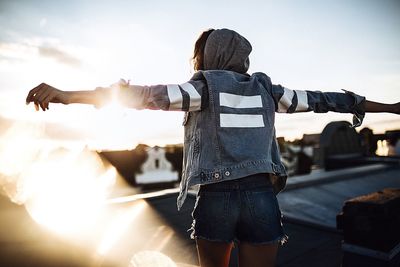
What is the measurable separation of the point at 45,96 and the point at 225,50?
0.94m

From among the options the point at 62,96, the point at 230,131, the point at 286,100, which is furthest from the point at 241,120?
the point at 62,96

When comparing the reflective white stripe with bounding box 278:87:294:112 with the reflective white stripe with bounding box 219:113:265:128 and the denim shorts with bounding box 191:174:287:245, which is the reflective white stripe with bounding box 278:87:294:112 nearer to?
the reflective white stripe with bounding box 219:113:265:128

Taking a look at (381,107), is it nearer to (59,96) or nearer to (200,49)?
(200,49)

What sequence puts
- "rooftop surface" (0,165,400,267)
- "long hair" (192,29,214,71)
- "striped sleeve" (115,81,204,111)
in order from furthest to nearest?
1. "rooftop surface" (0,165,400,267)
2. "long hair" (192,29,214,71)
3. "striped sleeve" (115,81,204,111)

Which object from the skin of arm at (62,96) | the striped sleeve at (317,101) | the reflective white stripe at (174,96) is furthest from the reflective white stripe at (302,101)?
the skin of arm at (62,96)

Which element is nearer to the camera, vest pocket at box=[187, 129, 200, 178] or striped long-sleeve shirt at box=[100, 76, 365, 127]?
striped long-sleeve shirt at box=[100, 76, 365, 127]

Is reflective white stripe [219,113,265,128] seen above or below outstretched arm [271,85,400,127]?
below

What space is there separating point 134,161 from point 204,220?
17.4 meters

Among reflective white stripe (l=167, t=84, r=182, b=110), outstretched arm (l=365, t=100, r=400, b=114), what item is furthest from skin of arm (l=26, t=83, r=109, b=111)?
outstretched arm (l=365, t=100, r=400, b=114)

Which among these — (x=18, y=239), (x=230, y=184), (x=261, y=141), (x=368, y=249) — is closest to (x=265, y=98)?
(x=261, y=141)

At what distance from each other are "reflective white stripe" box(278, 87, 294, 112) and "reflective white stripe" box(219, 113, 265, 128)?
0.22 meters

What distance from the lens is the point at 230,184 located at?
1.48 metres

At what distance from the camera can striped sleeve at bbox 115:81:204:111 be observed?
1312 millimetres

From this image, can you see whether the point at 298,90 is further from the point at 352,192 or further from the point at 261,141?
the point at 352,192
